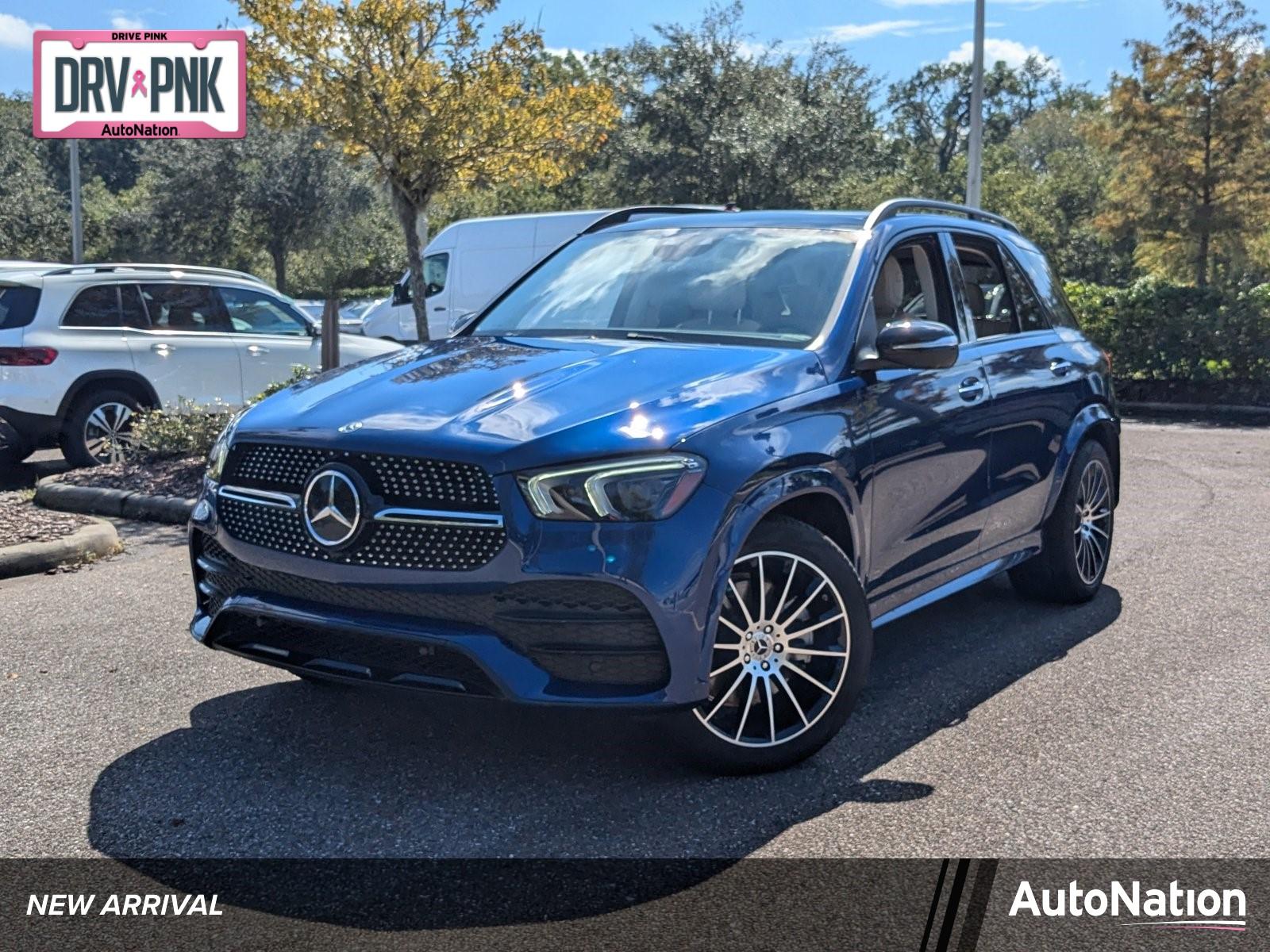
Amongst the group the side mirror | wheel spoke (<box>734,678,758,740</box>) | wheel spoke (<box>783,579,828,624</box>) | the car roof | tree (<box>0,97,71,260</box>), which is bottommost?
wheel spoke (<box>734,678,758,740</box>)

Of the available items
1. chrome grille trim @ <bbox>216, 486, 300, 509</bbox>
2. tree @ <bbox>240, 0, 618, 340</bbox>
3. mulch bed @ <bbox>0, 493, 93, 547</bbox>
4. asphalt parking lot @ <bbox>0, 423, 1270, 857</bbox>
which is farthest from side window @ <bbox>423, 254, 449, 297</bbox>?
chrome grille trim @ <bbox>216, 486, 300, 509</bbox>

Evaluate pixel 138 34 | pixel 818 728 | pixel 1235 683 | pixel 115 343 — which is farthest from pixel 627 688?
pixel 138 34

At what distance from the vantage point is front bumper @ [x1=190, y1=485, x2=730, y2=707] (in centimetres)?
374

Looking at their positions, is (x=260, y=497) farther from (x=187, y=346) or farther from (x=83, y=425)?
(x=187, y=346)

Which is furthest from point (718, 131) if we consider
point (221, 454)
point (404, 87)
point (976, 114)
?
point (221, 454)

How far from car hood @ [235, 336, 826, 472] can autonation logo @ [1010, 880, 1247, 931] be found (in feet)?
5.03

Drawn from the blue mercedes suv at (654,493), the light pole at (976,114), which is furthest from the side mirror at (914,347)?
the light pole at (976,114)

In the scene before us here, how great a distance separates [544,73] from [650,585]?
10.5 metres

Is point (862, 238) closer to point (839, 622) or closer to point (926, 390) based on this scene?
point (926, 390)

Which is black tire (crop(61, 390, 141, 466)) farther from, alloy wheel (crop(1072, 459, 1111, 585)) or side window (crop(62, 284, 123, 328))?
alloy wheel (crop(1072, 459, 1111, 585))

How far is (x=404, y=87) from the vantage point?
11.5 metres

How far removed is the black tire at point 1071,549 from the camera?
6.25m

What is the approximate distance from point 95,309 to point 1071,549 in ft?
26.6

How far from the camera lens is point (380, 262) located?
160 ft
